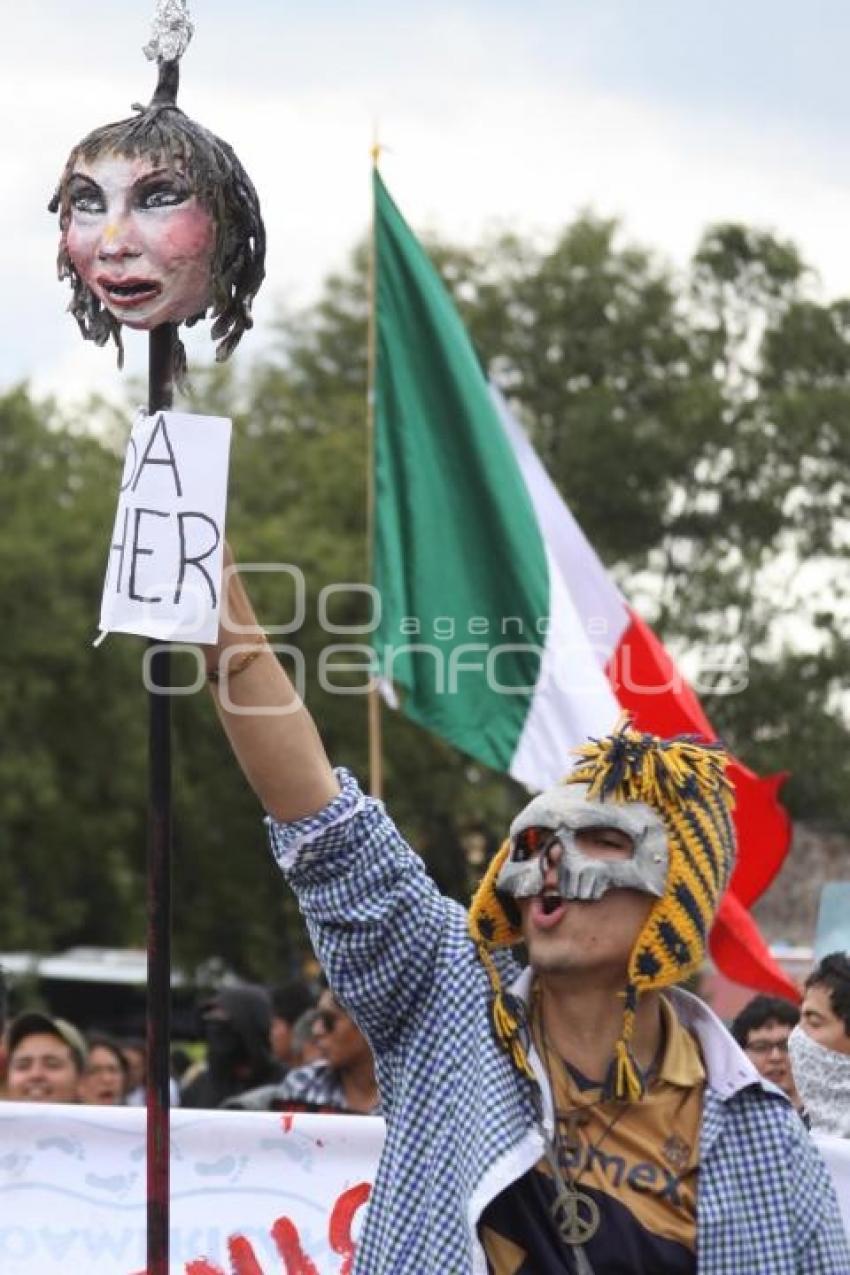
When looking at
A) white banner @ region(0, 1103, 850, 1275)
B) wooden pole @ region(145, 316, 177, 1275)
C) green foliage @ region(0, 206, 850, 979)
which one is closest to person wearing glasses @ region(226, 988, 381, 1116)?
white banner @ region(0, 1103, 850, 1275)

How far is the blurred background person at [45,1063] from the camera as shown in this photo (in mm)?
6758

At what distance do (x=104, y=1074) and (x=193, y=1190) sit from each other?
3.03 metres

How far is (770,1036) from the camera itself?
622 cm

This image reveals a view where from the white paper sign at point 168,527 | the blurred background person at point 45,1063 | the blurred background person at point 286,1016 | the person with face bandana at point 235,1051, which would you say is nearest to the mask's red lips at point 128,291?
the white paper sign at point 168,527

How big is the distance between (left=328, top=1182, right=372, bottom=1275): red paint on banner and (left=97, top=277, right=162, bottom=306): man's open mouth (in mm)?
2274

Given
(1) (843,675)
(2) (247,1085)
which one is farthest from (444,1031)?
(1) (843,675)

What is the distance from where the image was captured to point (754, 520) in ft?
92.5

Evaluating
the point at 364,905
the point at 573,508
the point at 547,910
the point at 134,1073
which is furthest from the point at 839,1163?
the point at 573,508

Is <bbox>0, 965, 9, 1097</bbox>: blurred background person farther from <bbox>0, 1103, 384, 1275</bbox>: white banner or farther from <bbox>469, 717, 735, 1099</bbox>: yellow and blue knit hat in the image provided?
<bbox>469, 717, 735, 1099</bbox>: yellow and blue knit hat

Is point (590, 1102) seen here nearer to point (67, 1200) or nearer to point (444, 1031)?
point (444, 1031)

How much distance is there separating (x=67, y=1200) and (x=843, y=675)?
72.0 ft

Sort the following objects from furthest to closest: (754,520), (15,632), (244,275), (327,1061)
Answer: (15,632) < (754,520) < (327,1061) < (244,275)

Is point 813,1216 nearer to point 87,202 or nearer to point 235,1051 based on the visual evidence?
point 87,202

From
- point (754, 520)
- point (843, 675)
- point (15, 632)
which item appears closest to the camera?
point (843, 675)
